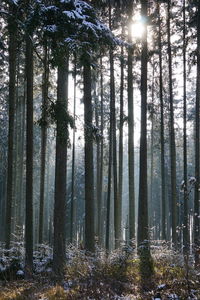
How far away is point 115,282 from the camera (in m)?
7.05

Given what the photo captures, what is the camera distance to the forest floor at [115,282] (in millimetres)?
6168

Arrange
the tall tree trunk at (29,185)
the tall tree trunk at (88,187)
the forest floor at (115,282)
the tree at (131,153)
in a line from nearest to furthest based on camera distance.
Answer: the forest floor at (115,282)
the tall tree trunk at (29,185)
the tall tree trunk at (88,187)
the tree at (131,153)

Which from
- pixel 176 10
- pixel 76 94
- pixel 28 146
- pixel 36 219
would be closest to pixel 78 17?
pixel 28 146

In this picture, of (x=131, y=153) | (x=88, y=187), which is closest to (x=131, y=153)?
(x=131, y=153)

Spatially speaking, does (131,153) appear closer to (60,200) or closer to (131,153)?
(131,153)

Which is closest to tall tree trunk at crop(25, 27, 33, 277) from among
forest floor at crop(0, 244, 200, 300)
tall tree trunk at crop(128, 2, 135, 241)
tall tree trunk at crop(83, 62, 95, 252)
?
forest floor at crop(0, 244, 200, 300)

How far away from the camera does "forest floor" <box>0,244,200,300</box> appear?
6.17 meters

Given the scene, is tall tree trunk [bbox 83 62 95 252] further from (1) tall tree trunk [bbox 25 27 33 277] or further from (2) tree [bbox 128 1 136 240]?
(2) tree [bbox 128 1 136 240]

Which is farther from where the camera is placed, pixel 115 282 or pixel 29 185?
pixel 29 185

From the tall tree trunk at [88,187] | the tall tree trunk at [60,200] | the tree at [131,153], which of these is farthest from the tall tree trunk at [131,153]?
the tall tree trunk at [60,200]

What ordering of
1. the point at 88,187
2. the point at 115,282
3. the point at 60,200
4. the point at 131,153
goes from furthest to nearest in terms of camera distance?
1. the point at 131,153
2. the point at 88,187
3. the point at 60,200
4. the point at 115,282

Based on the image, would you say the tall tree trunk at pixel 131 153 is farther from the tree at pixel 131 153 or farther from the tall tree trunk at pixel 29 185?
the tall tree trunk at pixel 29 185

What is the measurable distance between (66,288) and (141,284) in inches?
64.8

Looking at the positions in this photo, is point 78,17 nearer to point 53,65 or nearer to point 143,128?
point 53,65
